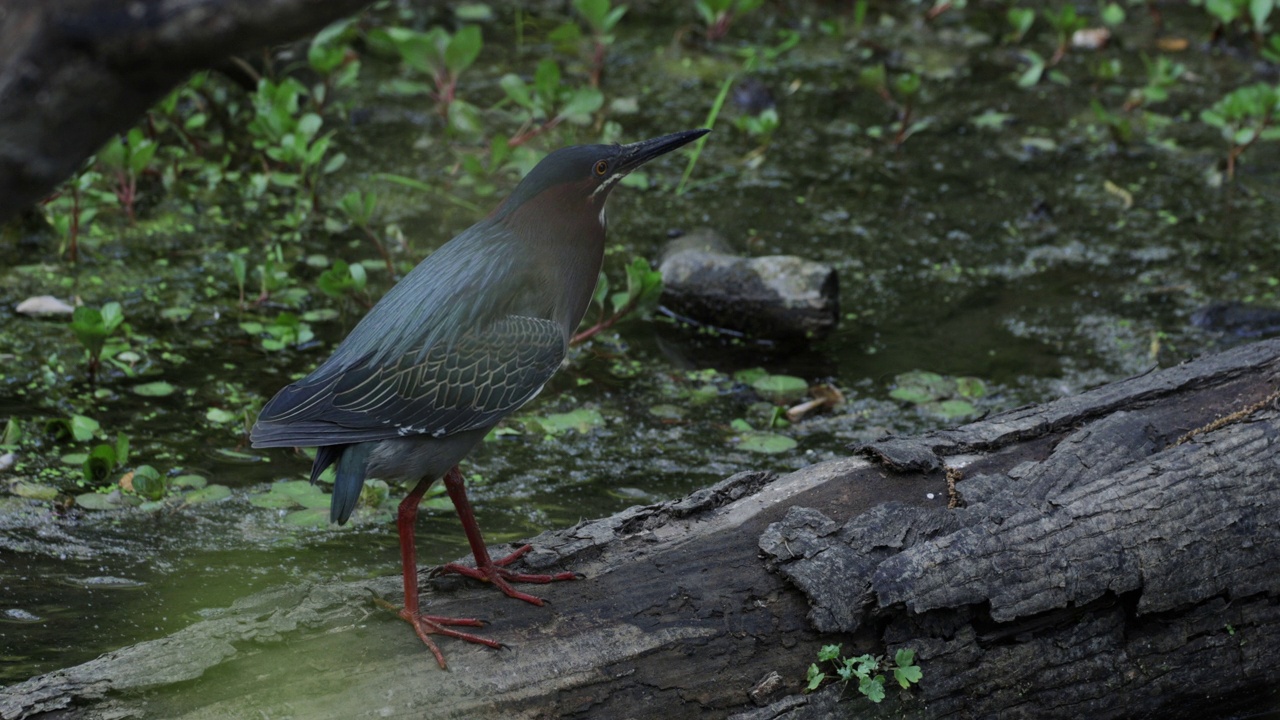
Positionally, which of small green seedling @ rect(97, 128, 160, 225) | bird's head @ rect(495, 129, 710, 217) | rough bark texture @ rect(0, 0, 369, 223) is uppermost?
rough bark texture @ rect(0, 0, 369, 223)

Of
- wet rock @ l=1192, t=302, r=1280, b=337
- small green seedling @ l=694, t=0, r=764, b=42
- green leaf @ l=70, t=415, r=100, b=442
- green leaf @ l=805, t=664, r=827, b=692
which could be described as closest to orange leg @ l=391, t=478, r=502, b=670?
green leaf @ l=805, t=664, r=827, b=692

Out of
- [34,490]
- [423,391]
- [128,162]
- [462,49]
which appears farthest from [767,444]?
[128,162]

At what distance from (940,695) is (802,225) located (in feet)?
13.5

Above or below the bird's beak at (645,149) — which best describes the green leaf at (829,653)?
below

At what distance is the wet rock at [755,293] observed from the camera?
5.83 m

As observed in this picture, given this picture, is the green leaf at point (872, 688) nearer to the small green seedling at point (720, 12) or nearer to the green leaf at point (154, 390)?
the green leaf at point (154, 390)

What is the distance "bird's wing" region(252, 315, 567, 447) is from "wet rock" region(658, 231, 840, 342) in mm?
2514

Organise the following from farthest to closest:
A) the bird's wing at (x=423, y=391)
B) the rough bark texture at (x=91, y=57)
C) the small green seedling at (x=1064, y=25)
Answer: the small green seedling at (x=1064, y=25), the bird's wing at (x=423, y=391), the rough bark texture at (x=91, y=57)

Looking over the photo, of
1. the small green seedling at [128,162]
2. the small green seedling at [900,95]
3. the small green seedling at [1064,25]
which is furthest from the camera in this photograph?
the small green seedling at [1064,25]

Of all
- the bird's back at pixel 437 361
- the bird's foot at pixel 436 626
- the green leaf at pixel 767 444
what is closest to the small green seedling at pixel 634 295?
the green leaf at pixel 767 444

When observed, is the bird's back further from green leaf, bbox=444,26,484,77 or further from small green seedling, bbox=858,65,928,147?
small green seedling, bbox=858,65,928,147

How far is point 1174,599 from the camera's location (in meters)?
3.35

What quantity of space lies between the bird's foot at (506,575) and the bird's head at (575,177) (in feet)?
3.28

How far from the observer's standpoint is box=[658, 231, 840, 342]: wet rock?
5.83 meters
